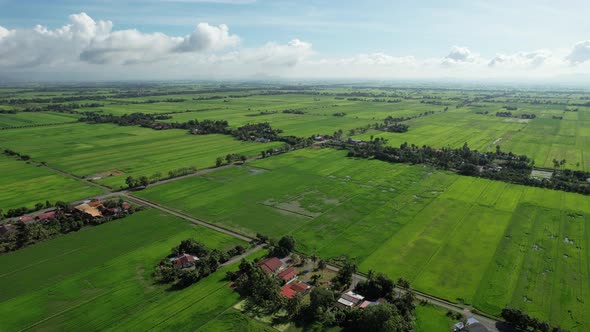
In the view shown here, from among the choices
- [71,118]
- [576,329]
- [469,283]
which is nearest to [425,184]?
[469,283]

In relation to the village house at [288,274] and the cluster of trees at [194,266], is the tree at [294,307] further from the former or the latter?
the cluster of trees at [194,266]

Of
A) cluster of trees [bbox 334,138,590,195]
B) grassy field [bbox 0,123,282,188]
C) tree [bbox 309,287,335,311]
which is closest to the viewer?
tree [bbox 309,287,335,311]

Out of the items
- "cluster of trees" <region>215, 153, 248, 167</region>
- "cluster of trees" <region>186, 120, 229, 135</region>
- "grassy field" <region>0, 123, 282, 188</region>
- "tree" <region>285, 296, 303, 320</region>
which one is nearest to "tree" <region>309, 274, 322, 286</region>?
"tree" <region>285, 296, 303, 320</region>

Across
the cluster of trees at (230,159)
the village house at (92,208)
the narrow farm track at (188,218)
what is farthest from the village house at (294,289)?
the cluster of trees at (230,159)

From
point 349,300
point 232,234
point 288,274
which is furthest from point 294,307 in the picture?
point 232,234

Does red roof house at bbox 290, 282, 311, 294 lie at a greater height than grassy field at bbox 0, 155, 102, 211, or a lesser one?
lesser

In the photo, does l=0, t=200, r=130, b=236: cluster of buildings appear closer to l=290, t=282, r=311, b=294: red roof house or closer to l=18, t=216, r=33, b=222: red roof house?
l=18, t=216, r=33, b=222: red roof house

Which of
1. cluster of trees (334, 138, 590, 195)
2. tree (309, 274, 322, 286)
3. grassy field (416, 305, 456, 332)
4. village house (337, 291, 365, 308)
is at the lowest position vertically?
grassy field (416, 305, 456, 332)

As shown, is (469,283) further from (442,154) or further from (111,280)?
(442,154)
